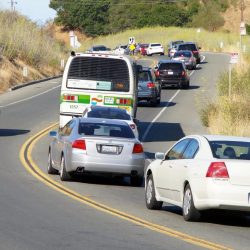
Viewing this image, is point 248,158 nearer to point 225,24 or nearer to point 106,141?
point 106,141

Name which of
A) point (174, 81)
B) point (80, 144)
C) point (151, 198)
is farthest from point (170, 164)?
point (174, 81)

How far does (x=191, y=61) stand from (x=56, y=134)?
46.6 meters

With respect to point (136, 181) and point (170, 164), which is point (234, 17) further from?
point (170, 164)

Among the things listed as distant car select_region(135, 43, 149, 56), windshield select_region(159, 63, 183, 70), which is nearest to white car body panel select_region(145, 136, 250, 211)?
windshield select_region(159, 63, 183, 70)

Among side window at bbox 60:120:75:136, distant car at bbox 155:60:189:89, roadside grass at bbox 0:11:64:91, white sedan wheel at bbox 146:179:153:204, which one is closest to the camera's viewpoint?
white sedan wheel at bbox 146:179:153:204

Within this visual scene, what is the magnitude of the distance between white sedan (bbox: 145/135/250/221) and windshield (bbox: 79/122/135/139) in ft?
15.9

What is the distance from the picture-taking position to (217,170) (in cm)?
1405

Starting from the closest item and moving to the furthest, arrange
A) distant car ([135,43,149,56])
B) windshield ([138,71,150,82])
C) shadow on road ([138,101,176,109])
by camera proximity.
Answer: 1. windshield ([138,71,150,82])
2. shadow on road ([138,101,176,109])
3. distant car ([135,43,149,56])

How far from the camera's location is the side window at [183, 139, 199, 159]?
14.9 meters

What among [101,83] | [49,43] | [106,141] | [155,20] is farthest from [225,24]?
[106,141]

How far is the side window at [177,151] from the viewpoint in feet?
51.0

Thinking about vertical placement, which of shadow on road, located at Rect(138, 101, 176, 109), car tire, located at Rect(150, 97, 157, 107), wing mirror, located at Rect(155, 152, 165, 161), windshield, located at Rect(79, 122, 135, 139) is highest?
wing mirror, located at Rect(155, 152, 165, 161)

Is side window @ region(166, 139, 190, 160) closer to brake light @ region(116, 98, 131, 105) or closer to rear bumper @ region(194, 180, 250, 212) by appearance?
rear bumper @ region(194, 180, 250, 212)

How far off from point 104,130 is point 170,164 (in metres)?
5.44
